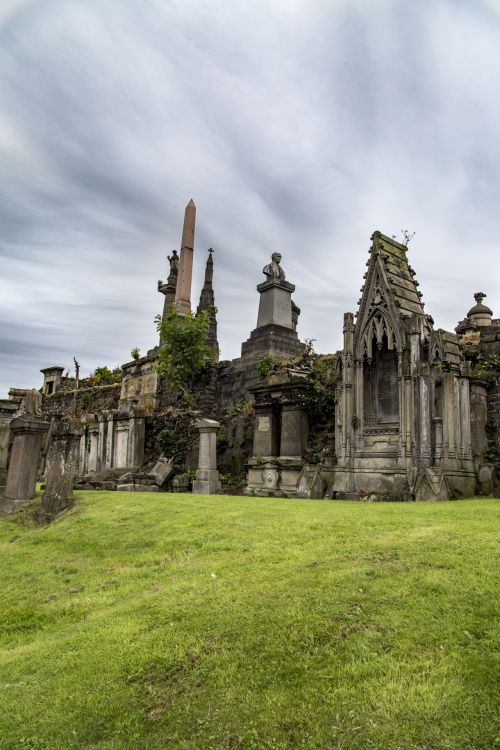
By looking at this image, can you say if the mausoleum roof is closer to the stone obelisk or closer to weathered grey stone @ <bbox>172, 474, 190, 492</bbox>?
weathered grey stone @ <bbox>172, 474, 190, 492</bbox>

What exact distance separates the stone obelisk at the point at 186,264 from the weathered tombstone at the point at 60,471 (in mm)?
14127

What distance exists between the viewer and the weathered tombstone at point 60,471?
1038cm

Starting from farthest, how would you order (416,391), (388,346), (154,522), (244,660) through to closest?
(388,346)
(416,391)
(154,522)
(244,660)

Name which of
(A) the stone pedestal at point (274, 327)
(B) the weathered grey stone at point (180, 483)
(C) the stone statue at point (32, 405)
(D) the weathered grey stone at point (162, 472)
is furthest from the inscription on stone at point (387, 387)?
(C) the stone statue at point (32, 405)

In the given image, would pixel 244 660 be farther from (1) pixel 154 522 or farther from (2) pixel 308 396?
(2) pixel 308 396

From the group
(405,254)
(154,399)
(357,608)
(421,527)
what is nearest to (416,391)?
(405,254)

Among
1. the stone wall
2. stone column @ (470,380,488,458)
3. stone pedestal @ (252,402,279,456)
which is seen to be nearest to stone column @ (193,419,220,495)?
stone pedestal @ (252,402,279,456)

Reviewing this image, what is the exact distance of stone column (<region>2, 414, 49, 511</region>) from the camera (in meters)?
11.4

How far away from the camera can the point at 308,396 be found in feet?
44.5

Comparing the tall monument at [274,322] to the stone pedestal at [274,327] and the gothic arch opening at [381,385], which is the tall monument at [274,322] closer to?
the stone pedestal at [274,327]

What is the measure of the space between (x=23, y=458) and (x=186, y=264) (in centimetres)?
1624

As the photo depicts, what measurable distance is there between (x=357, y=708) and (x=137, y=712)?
4.18 feet

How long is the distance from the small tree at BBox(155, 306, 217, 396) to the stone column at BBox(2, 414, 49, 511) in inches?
316

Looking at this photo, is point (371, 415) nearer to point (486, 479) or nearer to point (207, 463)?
point (486, 479)
